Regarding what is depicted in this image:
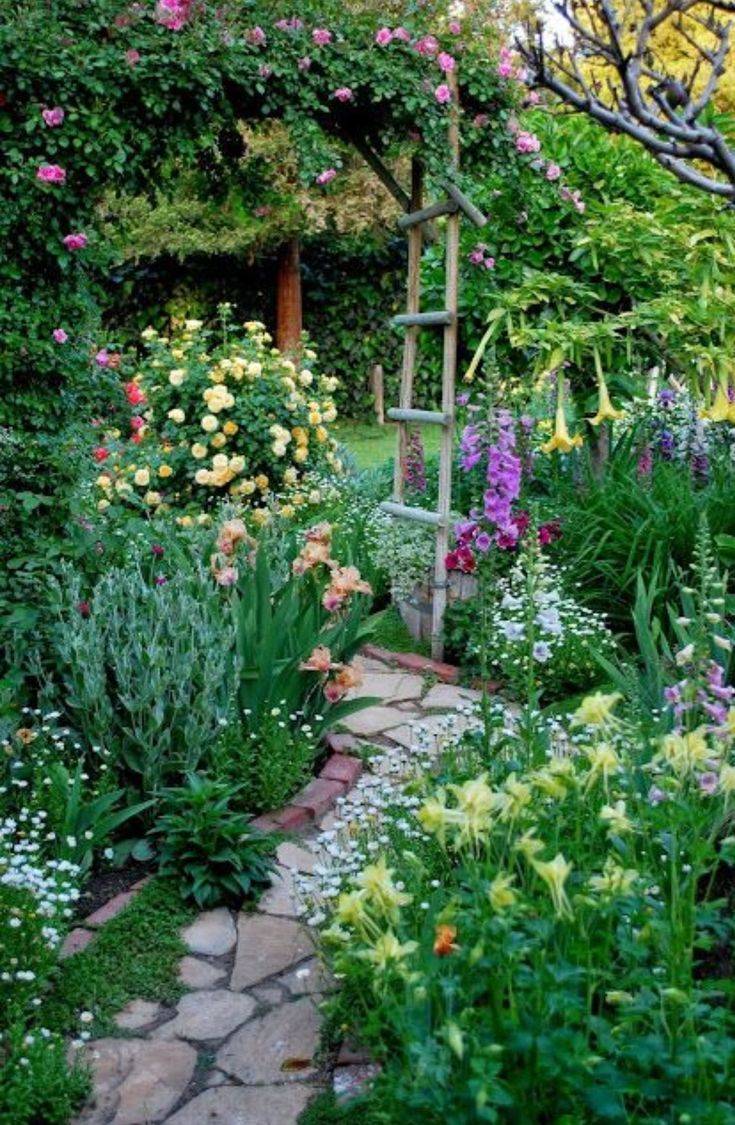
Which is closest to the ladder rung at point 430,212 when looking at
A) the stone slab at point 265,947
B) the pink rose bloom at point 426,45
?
the pink rose bloom at point 426,45

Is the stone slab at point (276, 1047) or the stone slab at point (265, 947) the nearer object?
the stone slab at point (276, 1047)

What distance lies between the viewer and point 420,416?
18.9ft

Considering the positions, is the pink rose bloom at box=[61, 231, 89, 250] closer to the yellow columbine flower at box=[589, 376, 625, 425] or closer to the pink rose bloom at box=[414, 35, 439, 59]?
the pink rose bloom at box=[414, 35, 439, 59]

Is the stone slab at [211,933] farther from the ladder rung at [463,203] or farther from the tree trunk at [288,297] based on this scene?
the tree trunk at [288,297]

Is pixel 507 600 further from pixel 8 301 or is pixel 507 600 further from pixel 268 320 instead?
pixel 268 320

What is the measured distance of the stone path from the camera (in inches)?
106

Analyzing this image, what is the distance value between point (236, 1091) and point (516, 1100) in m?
0.96

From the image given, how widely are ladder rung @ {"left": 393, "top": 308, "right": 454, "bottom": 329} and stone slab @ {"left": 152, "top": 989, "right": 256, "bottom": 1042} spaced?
3383 millimetres

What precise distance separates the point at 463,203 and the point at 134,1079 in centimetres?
395

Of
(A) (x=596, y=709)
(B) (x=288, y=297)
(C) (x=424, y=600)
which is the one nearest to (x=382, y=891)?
(A) (x=596, y=709)

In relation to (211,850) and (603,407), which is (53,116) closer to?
(211,850)

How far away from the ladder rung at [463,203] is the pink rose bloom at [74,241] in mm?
1731

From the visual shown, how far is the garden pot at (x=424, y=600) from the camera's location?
5797 mm

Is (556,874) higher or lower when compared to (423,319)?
lower
